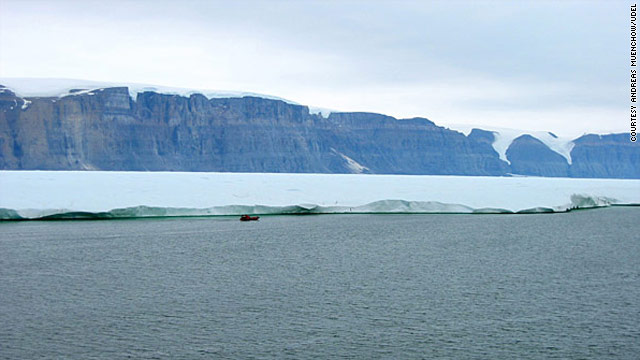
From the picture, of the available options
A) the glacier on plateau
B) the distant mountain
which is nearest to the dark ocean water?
the glacier on plateau

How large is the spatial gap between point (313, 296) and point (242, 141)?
15234 cm

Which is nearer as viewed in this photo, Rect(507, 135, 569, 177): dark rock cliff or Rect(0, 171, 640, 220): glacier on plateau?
Rect(0, 171, 640, 220): glacier on plateau

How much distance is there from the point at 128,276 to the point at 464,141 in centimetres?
18514

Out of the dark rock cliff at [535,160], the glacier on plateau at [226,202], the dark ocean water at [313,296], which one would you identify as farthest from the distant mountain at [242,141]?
the dark ocean water at [313,296]

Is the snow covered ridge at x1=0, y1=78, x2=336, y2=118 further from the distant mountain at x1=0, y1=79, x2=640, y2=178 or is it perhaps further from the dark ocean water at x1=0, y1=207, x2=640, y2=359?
the dark ocean water at x1=0, y1=207, x2=640, y2=359

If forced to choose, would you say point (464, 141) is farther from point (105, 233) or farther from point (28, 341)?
point (28, 341)

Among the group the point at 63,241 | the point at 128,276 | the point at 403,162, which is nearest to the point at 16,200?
the point at 63,241

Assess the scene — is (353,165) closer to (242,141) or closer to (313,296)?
(242,141)

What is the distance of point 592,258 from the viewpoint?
64.5 ft

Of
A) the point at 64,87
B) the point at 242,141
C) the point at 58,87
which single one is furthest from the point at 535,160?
the point at 58,87

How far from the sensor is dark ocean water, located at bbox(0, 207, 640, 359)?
941cm

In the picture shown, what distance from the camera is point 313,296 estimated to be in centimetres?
1312

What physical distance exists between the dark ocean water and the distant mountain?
385 ft

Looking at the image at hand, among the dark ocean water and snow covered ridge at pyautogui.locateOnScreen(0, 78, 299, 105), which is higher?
snow covered ridge at pyautogui.locateOnScreen(0, 78, 299, 105)
